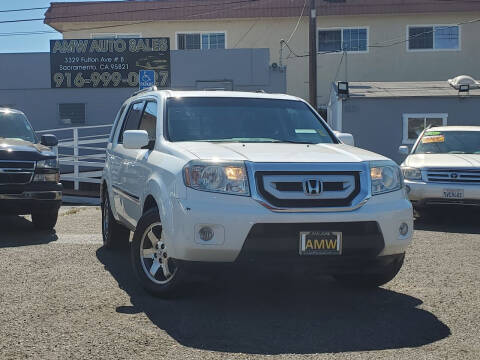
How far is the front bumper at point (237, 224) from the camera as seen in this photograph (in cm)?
477

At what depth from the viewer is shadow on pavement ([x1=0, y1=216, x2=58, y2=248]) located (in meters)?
8.39

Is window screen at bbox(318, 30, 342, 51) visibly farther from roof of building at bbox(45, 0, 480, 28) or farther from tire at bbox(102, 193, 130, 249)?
tire at bbox(102, 193, 130, 249)

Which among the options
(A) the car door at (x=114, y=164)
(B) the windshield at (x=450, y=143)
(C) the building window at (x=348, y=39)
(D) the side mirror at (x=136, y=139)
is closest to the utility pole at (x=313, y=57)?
(B) the windshield at (x=450, y=143)

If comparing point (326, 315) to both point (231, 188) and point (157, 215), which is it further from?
point (157, 215)

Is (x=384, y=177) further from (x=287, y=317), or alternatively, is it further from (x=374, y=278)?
(x=287, y=317)

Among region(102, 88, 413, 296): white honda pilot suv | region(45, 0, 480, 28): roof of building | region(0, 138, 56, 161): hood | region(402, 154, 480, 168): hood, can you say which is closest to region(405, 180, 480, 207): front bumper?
region(402, 154, 480, 168): hood

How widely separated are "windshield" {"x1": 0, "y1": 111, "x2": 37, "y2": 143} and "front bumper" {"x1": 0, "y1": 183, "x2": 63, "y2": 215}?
132 cm

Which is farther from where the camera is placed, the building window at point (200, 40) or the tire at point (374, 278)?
the building window at point (200, 40)

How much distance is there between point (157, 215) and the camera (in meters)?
5.34

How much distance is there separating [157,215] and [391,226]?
5.91ft

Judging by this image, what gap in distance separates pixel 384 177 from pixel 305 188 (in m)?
0.75

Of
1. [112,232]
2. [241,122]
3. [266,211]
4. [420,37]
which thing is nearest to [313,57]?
[420,37]

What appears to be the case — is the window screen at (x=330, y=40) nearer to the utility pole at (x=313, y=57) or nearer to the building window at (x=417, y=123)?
the utility pole at (x=313, y=57)

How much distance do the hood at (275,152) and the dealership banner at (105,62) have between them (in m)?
17.6
